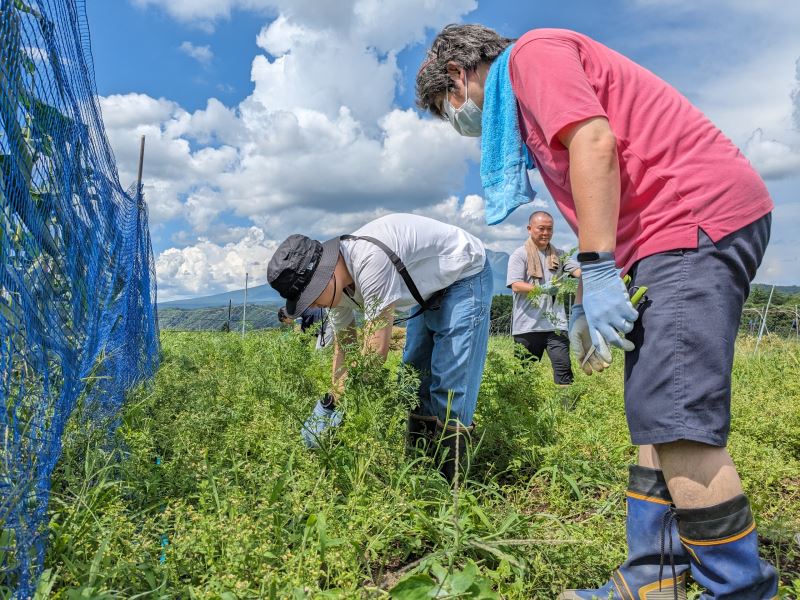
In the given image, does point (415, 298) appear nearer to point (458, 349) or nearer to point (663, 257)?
point (458, 349)

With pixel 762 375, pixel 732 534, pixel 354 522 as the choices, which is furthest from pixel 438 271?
pixel 762 375

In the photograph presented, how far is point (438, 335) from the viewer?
2734 mm

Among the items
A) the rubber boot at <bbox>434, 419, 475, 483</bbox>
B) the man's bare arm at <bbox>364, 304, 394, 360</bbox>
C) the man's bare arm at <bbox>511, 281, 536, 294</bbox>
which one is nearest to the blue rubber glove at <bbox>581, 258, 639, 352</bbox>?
the man's bare arm at <bbox>364, 304, 394, 360</bbox>

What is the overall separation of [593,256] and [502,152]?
0.51m

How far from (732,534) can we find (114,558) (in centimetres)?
175

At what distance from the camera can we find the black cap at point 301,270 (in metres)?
2.36

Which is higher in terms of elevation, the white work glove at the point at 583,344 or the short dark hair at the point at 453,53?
the short dark hair at the point at 453,53

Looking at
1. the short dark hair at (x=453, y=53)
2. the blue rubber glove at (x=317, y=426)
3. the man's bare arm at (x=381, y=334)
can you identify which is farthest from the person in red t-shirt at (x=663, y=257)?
the blue rubber glove at (x=317, y=426)

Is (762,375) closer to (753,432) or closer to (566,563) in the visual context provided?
(753,432)

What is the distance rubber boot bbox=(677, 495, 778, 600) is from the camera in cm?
140

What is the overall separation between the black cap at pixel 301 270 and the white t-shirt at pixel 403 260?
106 mm

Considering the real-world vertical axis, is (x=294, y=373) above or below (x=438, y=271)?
below

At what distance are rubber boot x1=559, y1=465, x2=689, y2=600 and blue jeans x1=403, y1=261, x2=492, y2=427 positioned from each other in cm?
95

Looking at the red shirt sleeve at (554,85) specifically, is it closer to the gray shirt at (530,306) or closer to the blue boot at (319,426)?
the blue boot at (319,426)
